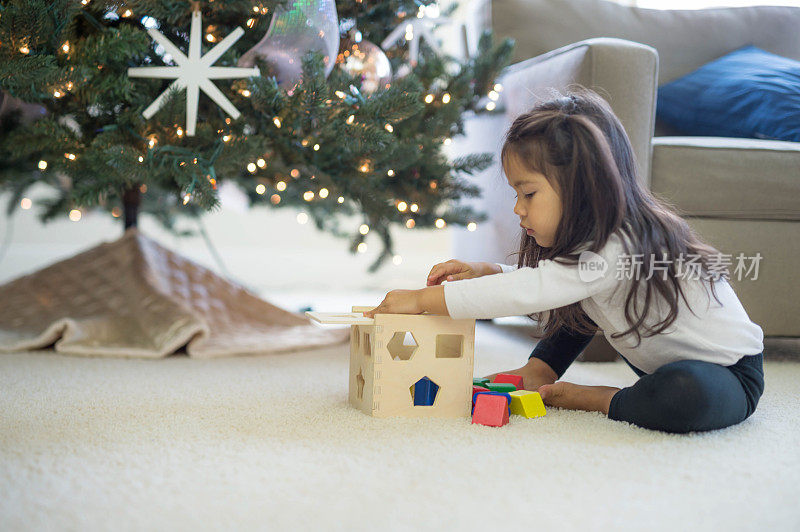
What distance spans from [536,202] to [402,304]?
0.23 m

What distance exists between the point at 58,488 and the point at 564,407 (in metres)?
0.66

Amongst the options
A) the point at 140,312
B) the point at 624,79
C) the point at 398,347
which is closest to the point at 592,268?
the point at 398,347

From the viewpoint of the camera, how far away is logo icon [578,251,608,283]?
88 cm

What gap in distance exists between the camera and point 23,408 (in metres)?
0.90

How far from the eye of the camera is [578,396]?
969mm

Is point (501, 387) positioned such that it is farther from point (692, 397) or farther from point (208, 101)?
point (208, 101)

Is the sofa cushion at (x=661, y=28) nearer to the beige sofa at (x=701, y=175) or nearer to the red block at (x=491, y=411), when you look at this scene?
the beige sofa at (x=701, y=175)

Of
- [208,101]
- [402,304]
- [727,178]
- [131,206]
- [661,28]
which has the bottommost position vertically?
[402,304]

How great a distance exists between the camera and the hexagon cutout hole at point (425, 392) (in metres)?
0.93

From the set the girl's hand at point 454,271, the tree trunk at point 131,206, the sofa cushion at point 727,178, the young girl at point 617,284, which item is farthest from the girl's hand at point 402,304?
the tree trunk at point 131,206

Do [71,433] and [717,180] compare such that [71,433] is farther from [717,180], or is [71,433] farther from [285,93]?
[717,180]

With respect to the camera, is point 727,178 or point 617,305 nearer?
point 617,305

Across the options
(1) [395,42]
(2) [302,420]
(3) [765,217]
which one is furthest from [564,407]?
(1) [395,42]

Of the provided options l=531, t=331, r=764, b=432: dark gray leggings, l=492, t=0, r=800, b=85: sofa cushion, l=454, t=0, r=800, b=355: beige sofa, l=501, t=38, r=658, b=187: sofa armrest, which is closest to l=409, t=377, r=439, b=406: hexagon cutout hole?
l=531, t=331, r=764, b=432: dark gray leggings
